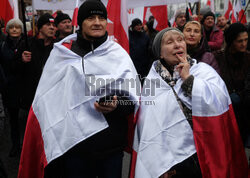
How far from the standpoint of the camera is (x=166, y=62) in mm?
2502

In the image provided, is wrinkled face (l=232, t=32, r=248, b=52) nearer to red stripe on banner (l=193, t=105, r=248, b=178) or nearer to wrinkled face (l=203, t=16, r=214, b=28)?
red stripe on banner (l=193, t=105, r=248, b=178)

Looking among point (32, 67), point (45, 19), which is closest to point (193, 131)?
point (32, 67)

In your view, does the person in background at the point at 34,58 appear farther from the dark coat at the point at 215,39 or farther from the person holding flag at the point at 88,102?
the dark coat at the point at 215,39

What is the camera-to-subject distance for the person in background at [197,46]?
3113mm

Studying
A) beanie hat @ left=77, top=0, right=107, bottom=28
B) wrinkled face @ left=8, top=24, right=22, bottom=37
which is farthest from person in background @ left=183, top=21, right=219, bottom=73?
wrinkled face @ left=8, top=24, right=22, bottom=37

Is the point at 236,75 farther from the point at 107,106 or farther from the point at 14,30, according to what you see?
the point at 14,30

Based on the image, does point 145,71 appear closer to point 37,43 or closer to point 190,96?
point 37,43

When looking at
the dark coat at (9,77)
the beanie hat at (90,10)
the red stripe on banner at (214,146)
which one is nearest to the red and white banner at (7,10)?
the dark coat at (9,77)

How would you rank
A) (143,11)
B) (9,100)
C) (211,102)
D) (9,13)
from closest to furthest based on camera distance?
(211,102)
(9,100)
(9,13)
(143,11)

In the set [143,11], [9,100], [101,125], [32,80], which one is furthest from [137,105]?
[143,11]

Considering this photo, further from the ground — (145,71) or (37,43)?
(37,43)

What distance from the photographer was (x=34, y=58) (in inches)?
152

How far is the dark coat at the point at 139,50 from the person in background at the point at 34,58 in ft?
8.60

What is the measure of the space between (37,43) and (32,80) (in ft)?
1.65
